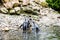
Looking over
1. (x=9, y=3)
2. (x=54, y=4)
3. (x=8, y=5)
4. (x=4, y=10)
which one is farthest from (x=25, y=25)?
(x=54, y=4)

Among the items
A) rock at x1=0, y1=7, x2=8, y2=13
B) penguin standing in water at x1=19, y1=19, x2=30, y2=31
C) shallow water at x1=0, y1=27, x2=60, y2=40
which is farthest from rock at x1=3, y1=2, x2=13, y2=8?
shallow water at x1=0, y1=27, x2=60, y2=40

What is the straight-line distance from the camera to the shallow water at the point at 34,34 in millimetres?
12477

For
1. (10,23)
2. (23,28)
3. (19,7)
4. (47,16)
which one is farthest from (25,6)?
(23,28)

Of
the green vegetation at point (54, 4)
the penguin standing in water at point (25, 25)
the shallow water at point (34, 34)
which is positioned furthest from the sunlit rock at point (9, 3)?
the shallow water at point (34, 34)

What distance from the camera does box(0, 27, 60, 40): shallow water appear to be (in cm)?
1248

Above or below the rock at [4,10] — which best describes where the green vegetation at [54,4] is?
below

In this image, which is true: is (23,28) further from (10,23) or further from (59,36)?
(59,36)

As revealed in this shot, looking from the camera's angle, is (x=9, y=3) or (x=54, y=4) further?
(x=54, y=4)

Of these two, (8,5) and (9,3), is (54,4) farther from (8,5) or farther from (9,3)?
(8,5)

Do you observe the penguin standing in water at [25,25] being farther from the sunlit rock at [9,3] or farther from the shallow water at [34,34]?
the sunlit rock at [9,3]

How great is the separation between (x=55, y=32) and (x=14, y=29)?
2597mm

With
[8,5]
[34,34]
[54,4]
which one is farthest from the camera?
[54,4]

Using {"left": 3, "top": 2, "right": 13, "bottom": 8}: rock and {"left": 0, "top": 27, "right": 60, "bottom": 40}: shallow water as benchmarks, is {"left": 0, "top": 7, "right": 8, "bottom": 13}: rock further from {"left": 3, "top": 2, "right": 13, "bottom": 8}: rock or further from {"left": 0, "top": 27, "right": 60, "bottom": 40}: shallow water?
{"left": 0, "top": 27, "right": 60, "bottom": 40}: shallow water

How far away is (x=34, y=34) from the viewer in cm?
1390
